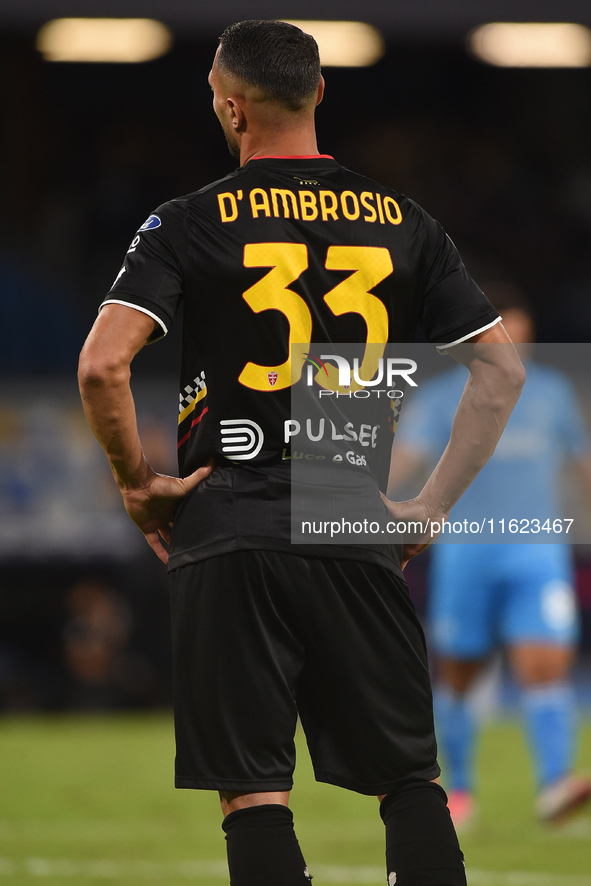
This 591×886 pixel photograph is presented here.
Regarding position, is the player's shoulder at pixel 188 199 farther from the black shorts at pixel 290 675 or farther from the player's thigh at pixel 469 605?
the player's thigh at pixel 469 605

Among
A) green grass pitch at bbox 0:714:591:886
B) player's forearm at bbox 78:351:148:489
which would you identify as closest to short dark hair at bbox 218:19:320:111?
player's forearm at bbox 78:351:148:489

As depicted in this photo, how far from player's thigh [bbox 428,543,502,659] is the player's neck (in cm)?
334

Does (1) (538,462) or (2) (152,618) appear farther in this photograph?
(2) (152,618)

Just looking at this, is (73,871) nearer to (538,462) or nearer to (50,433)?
(538,462)

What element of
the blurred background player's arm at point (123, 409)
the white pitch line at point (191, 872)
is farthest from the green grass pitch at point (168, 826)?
the blurred background player's arm at point (123, 409)

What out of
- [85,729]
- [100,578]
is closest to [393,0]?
[100,578]

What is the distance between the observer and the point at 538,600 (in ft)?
18.0

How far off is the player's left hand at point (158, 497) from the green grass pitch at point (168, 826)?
81.6 inches

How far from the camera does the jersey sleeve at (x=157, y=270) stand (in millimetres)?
2379

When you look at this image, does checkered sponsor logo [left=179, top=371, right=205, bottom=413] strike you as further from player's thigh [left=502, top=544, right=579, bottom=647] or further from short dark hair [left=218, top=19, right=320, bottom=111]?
player's thigh [left=502, top=544, right=579, bottom=647]

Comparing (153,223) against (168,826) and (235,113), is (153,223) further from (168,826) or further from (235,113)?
(168,826)

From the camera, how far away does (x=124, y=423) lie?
244 centimetres

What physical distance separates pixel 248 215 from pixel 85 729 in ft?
21.0

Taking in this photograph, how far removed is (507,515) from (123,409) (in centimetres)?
355
